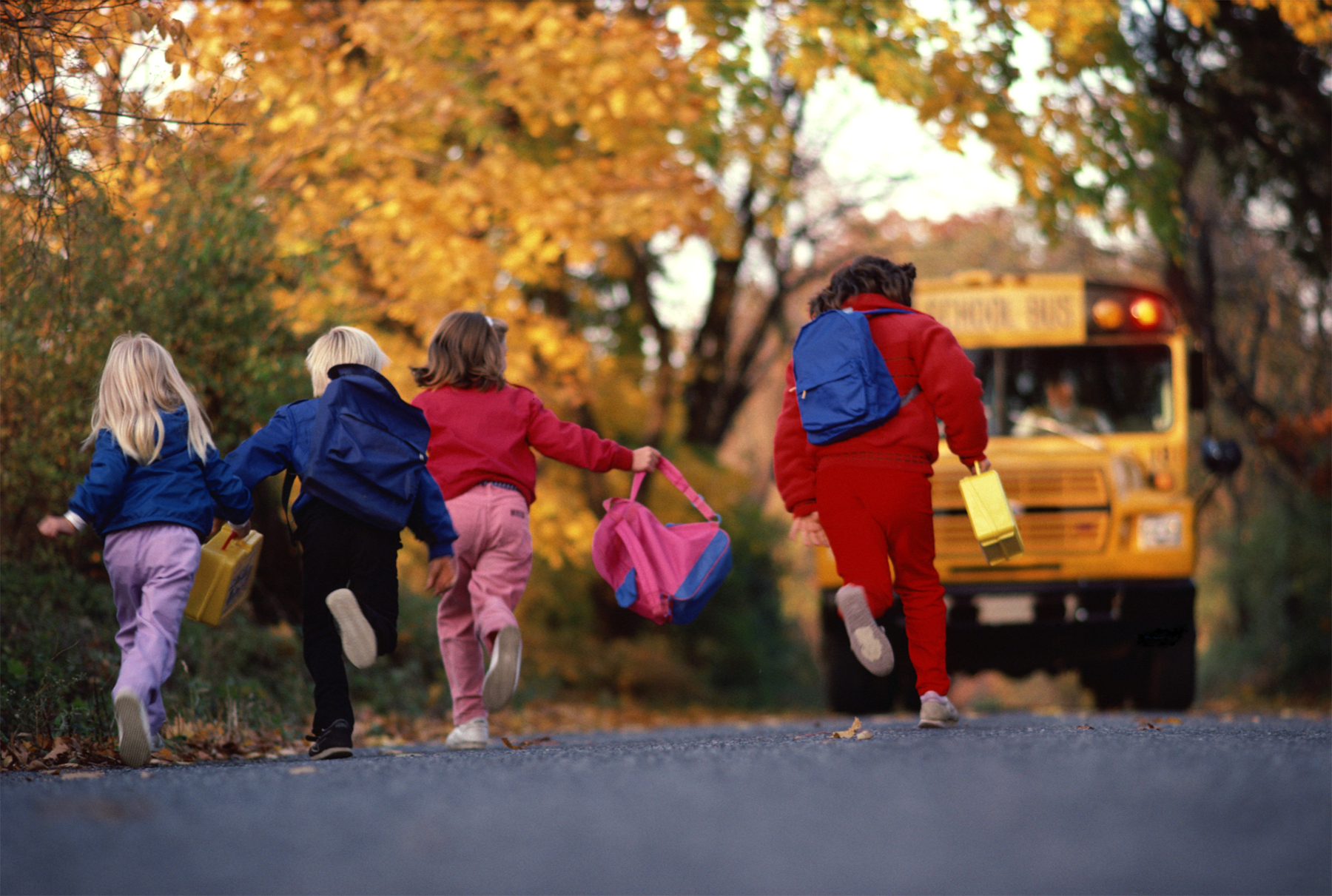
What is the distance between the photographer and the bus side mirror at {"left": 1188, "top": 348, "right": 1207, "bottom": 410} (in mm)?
9992

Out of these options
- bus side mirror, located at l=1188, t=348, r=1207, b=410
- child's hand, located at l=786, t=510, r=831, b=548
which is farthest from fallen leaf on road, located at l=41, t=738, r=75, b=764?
bus side mirror, located at l=1188, t=348, r=1207, b=410

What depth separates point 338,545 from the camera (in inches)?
217

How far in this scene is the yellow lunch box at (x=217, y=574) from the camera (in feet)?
18.7

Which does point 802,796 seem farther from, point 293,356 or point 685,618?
point 293,356

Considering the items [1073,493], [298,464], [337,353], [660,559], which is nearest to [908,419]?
[660,559]

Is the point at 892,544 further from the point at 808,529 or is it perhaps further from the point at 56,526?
the point at 56,526

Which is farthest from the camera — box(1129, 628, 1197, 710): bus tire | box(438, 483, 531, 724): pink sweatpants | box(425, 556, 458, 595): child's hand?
box(1129, 628, 1197, 710): bus tire

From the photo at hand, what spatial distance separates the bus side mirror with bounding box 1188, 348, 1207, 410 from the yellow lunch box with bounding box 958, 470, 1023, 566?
185 inches

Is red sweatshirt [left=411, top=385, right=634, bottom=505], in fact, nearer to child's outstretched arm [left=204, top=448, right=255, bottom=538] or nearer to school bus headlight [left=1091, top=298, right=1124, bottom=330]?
child's outstretched arm [left=204, top=448, right=255, bottom=538]

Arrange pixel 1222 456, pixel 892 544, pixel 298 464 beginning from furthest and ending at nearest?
pixel 1222 456
pixel 892 544
pixel 298 464

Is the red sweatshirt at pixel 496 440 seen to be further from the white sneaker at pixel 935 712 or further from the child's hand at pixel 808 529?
the white sneaker at pixel 935 712

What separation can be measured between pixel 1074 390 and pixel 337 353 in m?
5.79

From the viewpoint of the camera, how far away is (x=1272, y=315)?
64.3ft

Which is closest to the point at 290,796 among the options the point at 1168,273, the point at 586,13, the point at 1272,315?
the point at 586,13
